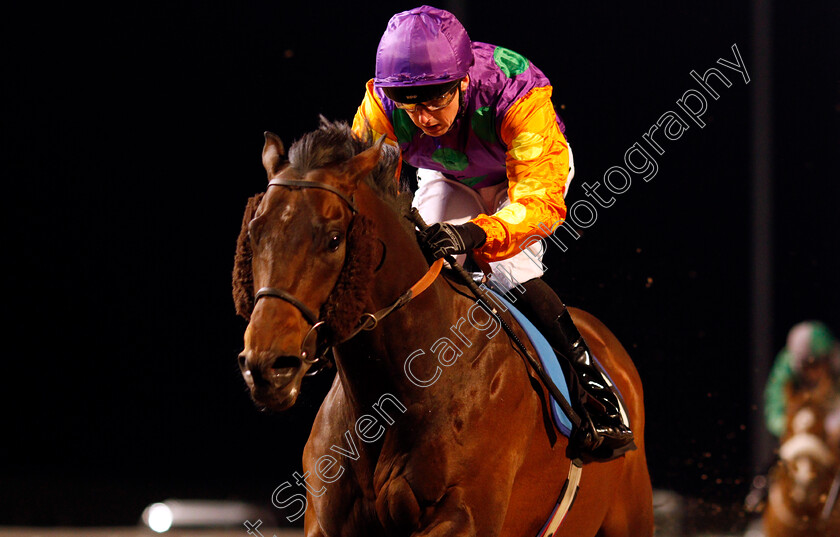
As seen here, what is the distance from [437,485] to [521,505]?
33cm

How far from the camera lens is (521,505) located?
1.98m

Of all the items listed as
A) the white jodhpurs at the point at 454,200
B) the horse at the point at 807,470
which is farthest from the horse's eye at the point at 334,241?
the horse at the point at 807,470

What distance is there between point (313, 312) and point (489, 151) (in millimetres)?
1098

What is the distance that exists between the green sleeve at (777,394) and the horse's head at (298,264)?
11.9 ft

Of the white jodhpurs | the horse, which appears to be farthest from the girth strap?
the horse

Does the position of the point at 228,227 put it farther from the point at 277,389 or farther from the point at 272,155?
the point at 277,389

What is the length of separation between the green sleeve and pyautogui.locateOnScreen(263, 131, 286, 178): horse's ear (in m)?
3.65

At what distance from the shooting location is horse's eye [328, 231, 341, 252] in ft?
5.09

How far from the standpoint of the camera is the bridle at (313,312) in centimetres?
147

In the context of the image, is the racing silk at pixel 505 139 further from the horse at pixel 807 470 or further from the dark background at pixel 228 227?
the horse at pixel 807 470

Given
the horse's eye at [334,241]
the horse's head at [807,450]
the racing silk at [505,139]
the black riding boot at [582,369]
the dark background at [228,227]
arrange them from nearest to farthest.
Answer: the horse's eye at [334,241]
the racing silk at [505,139]
the black riding boot at [582,369]
the dark background at [228,227]
the horse's head at [807,450]

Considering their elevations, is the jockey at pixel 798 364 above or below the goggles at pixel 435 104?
below

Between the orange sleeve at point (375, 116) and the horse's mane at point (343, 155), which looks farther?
the orange sleeve at point (375, 116)

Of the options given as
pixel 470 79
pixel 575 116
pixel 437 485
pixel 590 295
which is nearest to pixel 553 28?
pixel 575 116
